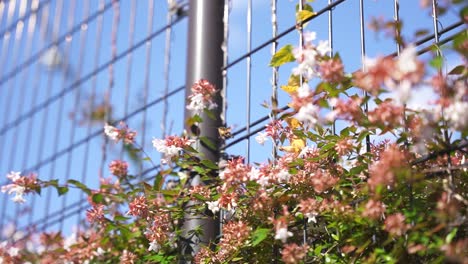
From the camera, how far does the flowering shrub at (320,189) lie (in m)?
1.62

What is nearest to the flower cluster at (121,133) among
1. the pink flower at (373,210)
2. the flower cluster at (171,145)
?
the flower cluster at (171,145)

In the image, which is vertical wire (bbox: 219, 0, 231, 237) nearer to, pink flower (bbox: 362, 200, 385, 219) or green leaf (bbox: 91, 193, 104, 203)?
green leaf (bbox: 91, 193, 104, 203)

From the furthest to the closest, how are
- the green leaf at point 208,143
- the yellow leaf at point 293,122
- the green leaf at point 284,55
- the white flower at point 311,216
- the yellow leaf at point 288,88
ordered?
the green leaf at point 208,143 → the yellow leaf at point 288,88 → the yellow leaf at point 293,122 → the green leaf at point 284,55 → the white flower at point 311,216

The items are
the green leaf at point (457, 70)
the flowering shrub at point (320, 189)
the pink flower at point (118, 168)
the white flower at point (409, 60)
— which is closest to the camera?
the white flower at point (409, 60)

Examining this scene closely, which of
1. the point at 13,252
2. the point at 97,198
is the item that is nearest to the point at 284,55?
the point at 97,198

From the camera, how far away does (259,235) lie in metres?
2.00

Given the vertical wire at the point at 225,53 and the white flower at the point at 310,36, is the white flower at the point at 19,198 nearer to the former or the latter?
the vertical wire at the point at 225,53

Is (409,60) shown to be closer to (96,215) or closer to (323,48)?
(323,48)

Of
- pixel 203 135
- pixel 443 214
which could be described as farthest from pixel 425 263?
pixel 203 135

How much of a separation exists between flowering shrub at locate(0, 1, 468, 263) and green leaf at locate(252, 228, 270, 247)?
0.01 meters

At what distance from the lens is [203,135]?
2717mm

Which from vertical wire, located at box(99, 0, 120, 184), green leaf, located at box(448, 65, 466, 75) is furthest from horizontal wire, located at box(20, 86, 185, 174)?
green leaf, located at box(448, 65, 466, 75)

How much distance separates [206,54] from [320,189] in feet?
3.90

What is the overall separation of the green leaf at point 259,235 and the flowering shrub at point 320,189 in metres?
0.01
